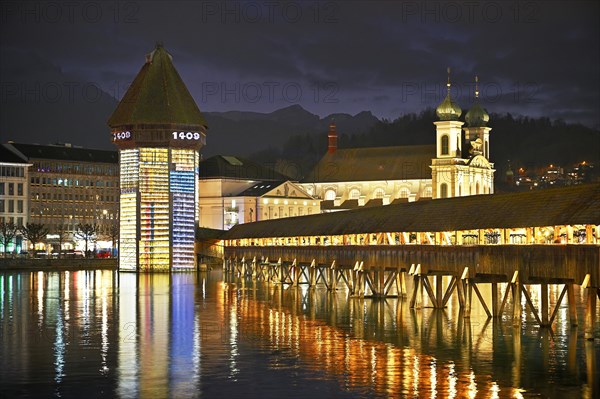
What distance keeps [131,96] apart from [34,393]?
11127cm

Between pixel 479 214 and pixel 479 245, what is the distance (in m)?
3.35

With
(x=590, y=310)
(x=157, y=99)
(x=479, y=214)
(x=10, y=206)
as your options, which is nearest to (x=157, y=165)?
(x=157, y=99)

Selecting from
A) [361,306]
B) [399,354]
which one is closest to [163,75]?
[361,306]

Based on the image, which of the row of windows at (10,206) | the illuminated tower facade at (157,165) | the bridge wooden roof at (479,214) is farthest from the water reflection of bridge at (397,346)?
the row of windows at (10,206)

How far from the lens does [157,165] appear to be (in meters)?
148

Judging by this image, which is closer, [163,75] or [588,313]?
[588,313]

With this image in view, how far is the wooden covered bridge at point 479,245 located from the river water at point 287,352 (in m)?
1.93

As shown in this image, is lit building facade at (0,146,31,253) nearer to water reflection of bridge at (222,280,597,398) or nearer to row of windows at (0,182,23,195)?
row of windows at (0,182,23,195)

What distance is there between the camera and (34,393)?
39.2 m

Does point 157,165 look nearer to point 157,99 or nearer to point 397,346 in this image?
point 157,99

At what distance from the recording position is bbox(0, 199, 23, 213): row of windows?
194 metres

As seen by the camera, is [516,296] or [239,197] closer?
[516,296]

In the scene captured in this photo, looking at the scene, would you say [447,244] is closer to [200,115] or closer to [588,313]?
[588,313]

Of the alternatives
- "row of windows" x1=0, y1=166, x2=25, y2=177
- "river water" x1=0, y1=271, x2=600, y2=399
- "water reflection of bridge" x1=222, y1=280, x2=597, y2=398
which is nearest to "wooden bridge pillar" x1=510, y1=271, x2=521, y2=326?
"river water" x1=0, y1=271, x2=600, y2=399
